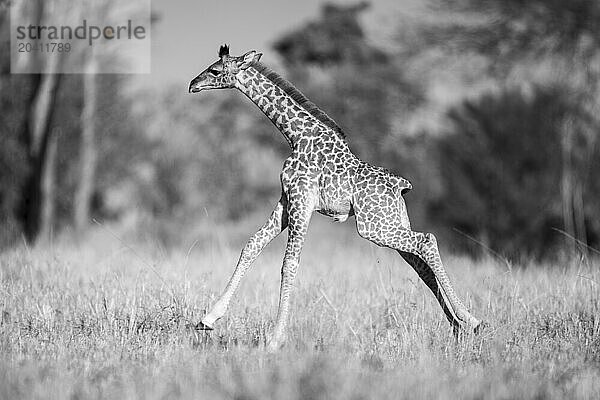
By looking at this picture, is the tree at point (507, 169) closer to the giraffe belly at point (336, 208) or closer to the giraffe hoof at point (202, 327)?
the giraffe belly at point (336, 208)

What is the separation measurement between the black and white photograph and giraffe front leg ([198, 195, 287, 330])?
0.03 meters

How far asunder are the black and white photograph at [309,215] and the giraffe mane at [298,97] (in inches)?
0.6

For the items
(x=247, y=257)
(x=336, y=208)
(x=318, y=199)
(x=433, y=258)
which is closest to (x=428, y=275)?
(x=433, y=258)

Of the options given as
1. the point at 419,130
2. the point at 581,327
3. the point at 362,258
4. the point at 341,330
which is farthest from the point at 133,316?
the point at 419,130

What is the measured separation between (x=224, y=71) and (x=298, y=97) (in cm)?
62

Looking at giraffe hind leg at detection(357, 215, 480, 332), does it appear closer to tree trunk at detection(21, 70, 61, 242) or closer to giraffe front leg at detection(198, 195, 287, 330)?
giraffe front leg at detection(198, 195, 287, 330)

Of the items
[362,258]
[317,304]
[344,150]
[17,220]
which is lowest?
[17,220]

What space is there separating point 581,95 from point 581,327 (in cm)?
1198

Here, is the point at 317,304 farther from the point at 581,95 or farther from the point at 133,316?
the point at 581,95

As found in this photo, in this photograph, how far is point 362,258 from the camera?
1325 cm

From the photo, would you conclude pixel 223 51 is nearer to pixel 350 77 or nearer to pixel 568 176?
pixel 568 176

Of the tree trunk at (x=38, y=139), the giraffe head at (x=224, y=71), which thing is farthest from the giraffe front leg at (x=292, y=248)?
the tree trunk at (x=38, y=139)

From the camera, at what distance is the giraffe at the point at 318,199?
20.9 ft

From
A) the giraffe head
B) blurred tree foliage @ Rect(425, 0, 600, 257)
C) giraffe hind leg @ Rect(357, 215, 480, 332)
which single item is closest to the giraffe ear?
the giraffe head
